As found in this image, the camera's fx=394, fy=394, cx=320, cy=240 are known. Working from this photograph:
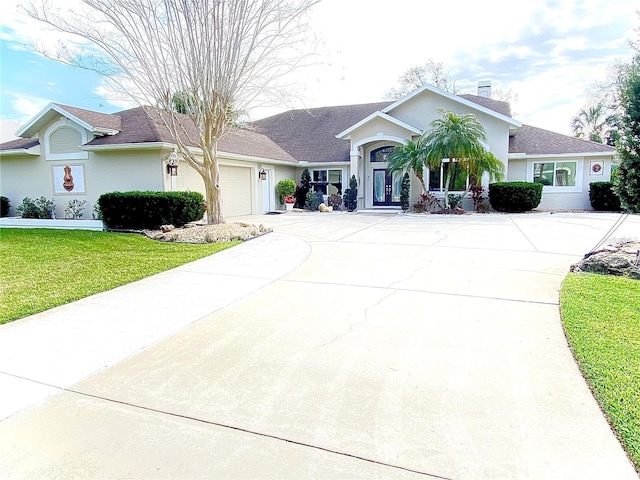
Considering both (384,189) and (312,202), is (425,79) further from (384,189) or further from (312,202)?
(312,202)

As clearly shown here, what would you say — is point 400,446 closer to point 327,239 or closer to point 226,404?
point 226,404

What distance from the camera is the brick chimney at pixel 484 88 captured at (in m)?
23.7

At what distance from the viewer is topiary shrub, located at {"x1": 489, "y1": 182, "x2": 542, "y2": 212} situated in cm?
1773

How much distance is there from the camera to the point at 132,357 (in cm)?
392

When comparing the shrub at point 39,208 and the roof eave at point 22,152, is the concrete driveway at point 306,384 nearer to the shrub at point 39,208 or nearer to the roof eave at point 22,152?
the shrub at point 39,208

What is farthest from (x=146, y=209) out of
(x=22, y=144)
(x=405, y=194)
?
(x=405, y=194)

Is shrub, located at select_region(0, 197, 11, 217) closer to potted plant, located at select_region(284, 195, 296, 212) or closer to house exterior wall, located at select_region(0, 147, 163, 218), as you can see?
house exterior wall, located at select_region(0, 147, 163, 218)

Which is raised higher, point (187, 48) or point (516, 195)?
point (187, 48)

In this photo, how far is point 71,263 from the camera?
8.08 m

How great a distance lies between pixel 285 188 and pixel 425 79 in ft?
71.6

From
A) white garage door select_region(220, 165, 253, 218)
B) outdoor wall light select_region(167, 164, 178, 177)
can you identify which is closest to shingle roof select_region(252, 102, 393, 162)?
white garage door select_region(220, 165, 253, 218)

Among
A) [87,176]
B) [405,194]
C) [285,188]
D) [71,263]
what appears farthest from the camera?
[285,188]

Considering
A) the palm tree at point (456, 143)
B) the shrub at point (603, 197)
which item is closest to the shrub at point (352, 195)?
the palm tree at point (456, 143)

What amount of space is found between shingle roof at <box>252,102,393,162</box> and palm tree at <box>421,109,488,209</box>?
5631mm
